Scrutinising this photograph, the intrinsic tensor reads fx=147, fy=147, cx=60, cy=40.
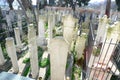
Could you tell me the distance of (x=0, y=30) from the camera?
33.0 feet

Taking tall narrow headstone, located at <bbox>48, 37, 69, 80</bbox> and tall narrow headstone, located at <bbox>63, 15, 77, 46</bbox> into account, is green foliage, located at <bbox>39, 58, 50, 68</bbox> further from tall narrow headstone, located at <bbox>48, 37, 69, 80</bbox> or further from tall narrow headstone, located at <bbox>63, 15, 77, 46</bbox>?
tall narrow headstone, located at <bbox>48, 37, 69, 80</bbox>

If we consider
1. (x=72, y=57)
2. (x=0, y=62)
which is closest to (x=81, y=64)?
(x=72, y=57)

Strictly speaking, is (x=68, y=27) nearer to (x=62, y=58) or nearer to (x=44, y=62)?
(x=44, y=62)

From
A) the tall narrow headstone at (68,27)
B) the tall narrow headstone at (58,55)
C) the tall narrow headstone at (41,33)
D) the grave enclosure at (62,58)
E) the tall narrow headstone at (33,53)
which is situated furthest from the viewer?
the tall narrow headstone at (41,33)

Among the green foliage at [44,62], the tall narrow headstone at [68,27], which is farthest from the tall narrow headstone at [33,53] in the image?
the tall narrow headstone at [68,27]

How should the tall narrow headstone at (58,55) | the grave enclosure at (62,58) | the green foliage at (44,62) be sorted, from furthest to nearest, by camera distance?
the green foliage at (44,62) → the grave enclosure at (62,58) → the tall narrow headstone at (58,55)

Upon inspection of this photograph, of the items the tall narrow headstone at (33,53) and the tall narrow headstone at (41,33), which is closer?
the tall narrow headstone at (33,53)

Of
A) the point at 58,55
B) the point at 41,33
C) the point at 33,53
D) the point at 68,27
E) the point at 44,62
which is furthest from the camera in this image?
the point at 41,33

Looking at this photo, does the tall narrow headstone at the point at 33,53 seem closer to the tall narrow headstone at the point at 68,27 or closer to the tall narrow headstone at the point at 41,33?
the tall narrow headstone at the point at 41,33

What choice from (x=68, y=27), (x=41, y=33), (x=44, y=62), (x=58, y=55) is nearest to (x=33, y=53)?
(x=44, y=62)

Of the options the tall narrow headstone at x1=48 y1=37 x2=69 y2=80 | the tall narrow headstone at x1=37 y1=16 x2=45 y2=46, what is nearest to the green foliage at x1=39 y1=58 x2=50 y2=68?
the tall narrow headstone at x1=37 y1=16 x2=45 y2=46

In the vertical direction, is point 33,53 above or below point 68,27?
below

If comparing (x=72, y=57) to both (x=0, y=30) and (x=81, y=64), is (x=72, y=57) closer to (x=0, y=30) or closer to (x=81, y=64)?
(x=81, y=64)

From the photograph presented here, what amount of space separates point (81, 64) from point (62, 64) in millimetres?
2798
